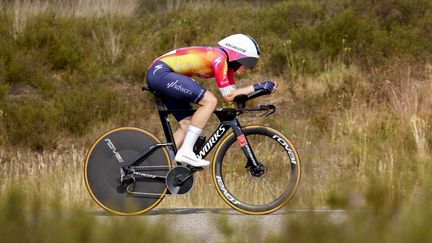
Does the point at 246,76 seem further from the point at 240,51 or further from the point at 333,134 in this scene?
the point at 240,51

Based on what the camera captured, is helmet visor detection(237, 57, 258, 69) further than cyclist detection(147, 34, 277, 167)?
Yes

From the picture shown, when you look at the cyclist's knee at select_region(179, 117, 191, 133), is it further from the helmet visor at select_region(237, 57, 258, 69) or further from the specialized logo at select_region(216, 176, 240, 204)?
the helmet visor at select_region(237, 57, 258, 69)

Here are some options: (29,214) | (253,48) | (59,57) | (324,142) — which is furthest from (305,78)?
(29,214)

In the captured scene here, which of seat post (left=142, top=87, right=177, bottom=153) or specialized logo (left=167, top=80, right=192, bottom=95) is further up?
specialized logo (left=167, top=80, right=192, bottom=95)

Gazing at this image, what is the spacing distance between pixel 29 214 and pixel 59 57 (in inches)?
527

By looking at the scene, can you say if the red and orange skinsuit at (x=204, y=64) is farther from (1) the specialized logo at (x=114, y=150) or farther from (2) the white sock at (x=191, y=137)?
(1) the specialized logo at (x=114, y=150)

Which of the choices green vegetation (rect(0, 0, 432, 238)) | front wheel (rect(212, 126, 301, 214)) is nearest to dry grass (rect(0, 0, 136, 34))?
green vegetation (rect(0, 0, 432, 238))

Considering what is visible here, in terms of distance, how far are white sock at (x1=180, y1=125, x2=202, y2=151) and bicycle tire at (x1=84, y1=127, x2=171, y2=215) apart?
26cm

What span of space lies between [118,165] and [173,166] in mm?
460

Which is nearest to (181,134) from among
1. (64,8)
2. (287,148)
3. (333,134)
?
(287,148)

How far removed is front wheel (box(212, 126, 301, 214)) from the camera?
8.66 meters

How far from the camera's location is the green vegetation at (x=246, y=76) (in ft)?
47.4

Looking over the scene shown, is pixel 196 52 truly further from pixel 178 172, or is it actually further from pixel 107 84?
pixel 107 84

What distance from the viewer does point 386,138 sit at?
14633 mm
